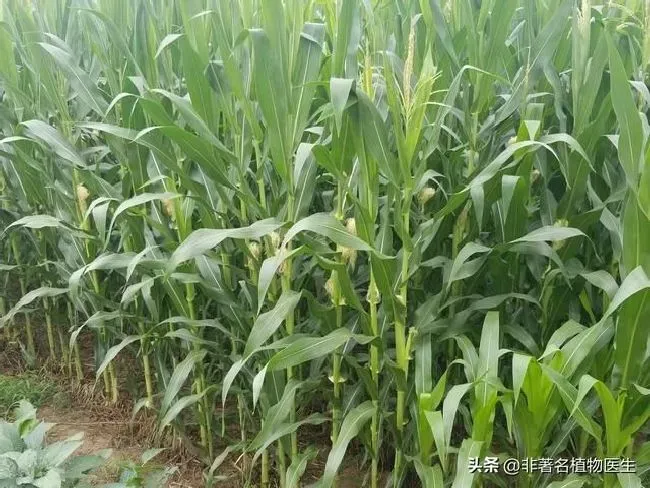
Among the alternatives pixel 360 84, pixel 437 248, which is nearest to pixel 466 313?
pixel 437 248

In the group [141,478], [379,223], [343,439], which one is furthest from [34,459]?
Answer: [379,223]

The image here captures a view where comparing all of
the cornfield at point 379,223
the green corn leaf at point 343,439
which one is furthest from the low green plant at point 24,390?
the green corn leaf at point 343,439

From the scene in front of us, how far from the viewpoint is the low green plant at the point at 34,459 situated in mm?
2143

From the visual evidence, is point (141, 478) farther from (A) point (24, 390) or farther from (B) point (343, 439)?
(A) point (24, 390)

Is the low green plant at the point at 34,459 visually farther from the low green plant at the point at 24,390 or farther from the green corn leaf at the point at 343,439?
the low green plant at the point at 24,390

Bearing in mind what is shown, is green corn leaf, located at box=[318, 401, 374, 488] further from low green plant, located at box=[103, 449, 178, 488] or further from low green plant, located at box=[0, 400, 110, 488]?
low green plant, located at box=[0, 400, 110, 488]

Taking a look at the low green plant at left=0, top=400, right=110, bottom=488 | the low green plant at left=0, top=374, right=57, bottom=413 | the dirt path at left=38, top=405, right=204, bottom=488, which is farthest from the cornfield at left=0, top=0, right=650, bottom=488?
the low green plant at left=0, top=374, right=57, bottom=413

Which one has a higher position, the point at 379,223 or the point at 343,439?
the point at 379,223

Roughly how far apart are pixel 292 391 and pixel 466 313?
0.64 m

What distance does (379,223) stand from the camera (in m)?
2.51

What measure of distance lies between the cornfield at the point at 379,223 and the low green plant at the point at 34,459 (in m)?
0.39

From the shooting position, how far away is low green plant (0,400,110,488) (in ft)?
7.03

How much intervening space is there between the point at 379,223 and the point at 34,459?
1389 mm

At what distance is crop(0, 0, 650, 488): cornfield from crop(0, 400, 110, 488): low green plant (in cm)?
39
